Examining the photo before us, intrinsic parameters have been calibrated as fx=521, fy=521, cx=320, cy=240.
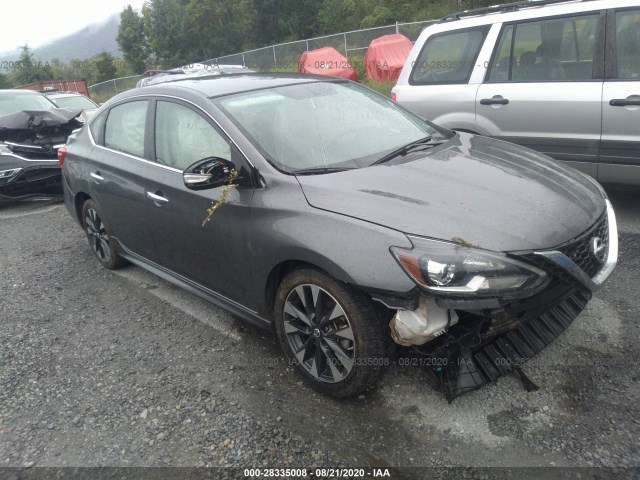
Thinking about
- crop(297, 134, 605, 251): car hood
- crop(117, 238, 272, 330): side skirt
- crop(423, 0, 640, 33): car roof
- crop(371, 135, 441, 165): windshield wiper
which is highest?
crop(423, 0, 640, 33): car roof

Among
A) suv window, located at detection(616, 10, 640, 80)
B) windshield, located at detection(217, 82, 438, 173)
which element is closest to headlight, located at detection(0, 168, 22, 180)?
windshield, located at detection(217, 82, 438, 173)

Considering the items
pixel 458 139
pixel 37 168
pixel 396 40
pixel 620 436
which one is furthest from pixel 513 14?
pixel 396 40

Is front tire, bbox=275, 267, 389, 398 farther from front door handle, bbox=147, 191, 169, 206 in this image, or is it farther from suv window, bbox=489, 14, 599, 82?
suv window, bbox=489, 14, 599, 82

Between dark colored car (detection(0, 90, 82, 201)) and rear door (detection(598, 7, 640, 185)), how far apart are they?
662 centimetres

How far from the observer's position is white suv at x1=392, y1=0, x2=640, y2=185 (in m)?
4.38

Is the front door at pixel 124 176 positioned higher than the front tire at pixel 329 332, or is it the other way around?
the front door at pixel 124 176

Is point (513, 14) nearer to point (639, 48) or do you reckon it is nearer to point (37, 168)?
point (639, 48)

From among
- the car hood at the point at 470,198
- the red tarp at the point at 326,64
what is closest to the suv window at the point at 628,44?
the car hood at the point at 470,198

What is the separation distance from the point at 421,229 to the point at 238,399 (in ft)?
4.60

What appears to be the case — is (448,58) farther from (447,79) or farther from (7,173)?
(7,173)

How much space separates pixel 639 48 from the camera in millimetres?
4289

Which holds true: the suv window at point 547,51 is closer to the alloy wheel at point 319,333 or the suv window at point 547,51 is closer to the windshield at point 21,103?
the alloy wheel at point 319,333

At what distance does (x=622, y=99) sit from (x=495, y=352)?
291 centimetres

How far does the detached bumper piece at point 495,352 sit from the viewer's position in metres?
2.54
